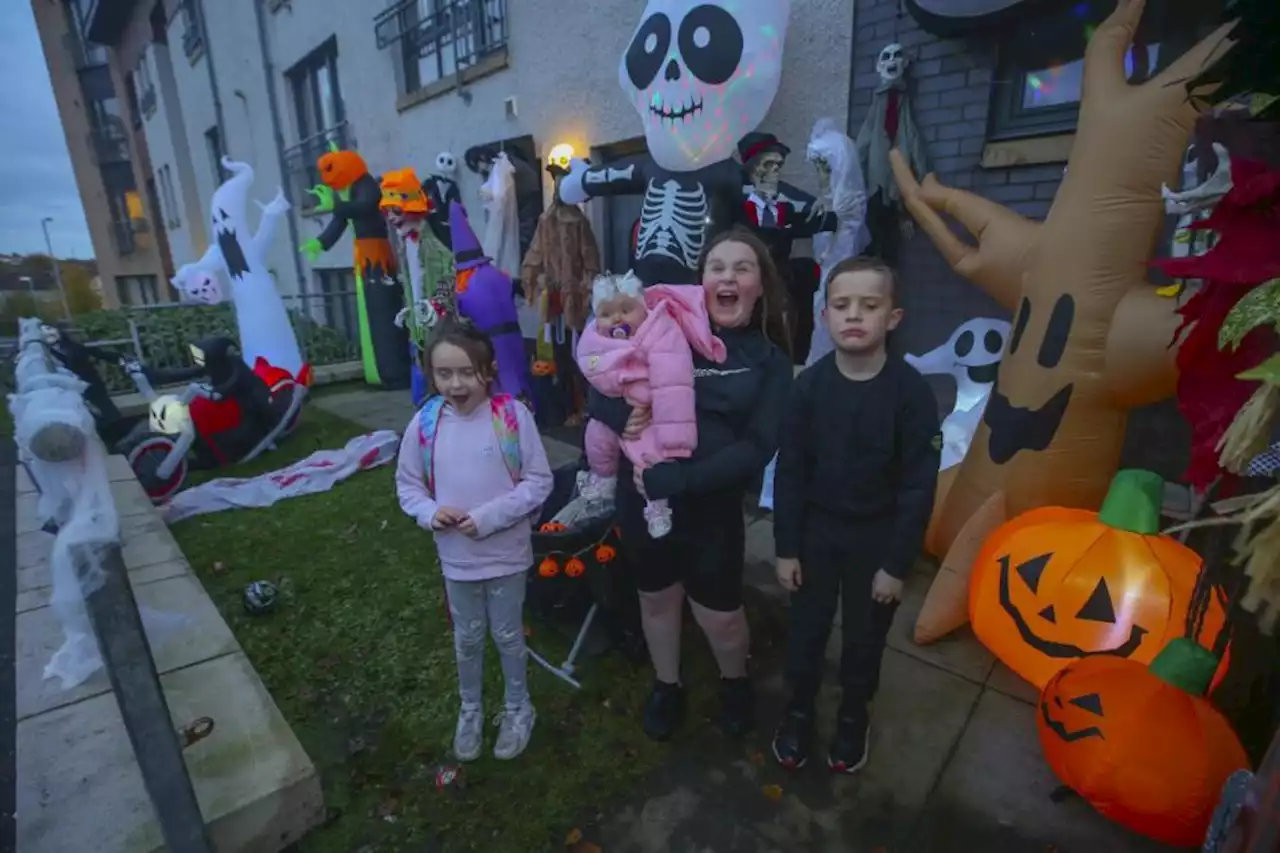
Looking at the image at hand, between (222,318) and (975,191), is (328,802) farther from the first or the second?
(222,318)

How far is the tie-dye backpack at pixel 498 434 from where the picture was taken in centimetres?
224

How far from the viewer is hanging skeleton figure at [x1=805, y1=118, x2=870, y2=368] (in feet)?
11.9

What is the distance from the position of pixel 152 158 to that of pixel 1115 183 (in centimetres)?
2585

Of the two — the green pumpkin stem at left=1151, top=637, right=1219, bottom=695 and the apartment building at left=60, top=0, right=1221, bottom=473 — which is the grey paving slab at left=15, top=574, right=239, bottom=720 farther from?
the apartment building at left=60, top=0, right=1221, bottom=473

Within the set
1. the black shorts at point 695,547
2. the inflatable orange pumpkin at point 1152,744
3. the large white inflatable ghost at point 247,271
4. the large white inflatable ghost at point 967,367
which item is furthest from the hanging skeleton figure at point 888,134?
the large white inflatable ghost at point 247,271

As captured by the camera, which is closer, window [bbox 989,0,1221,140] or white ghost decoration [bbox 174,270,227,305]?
window [bbox 989,0,1221,140]

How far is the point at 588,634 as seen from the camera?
3.01 m

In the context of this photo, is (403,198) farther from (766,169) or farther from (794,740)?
(794,740)

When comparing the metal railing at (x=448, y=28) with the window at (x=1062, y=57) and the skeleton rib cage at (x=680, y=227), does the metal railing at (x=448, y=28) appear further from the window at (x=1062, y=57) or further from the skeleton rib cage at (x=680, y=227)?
the window at (x=1062, y=57)

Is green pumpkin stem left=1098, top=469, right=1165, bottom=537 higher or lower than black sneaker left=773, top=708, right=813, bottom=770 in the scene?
higher

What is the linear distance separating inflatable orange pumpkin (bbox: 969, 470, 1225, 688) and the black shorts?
1.23 meters

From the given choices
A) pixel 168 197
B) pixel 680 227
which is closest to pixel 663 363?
pixel 680 227

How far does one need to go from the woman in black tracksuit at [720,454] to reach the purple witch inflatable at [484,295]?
338cm

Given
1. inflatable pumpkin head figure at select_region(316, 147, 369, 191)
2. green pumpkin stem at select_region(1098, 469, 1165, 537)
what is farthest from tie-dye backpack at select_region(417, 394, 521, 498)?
inflatable pumpkin head figure at select_region(316, 147, 369, 191)
